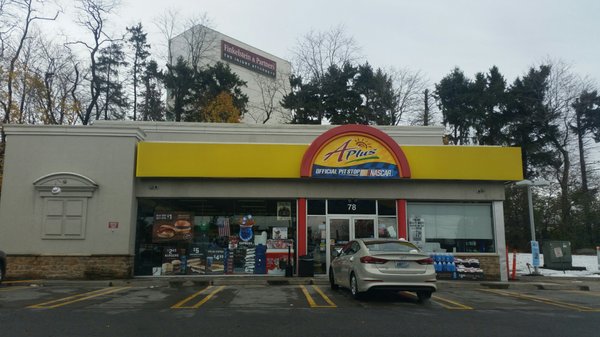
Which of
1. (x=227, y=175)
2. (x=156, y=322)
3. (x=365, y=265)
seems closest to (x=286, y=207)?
(x=227, y=175)

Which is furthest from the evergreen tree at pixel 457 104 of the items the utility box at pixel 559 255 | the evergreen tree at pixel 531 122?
the utility box at pixel 559 255

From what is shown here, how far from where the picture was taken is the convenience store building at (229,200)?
17.0 m

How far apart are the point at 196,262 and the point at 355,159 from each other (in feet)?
23.5

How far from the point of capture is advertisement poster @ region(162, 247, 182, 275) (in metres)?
17.7

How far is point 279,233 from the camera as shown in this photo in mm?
18250

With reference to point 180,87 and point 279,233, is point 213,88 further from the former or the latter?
point 279,233

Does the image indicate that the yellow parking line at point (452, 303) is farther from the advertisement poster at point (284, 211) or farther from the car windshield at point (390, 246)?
the advertisement poster at point (284, 211)

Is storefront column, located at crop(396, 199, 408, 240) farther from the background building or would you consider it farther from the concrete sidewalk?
the background building

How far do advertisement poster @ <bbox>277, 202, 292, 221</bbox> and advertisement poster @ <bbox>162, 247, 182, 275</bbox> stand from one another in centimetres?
408

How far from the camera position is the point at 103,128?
A: 57.1ft

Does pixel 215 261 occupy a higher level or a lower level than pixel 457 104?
lower

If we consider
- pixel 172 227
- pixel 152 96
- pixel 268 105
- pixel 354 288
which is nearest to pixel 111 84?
pixel 152 96

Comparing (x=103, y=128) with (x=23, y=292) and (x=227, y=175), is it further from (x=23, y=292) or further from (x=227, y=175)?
(x=23, y=292)

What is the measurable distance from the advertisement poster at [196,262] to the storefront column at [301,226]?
3.60m
